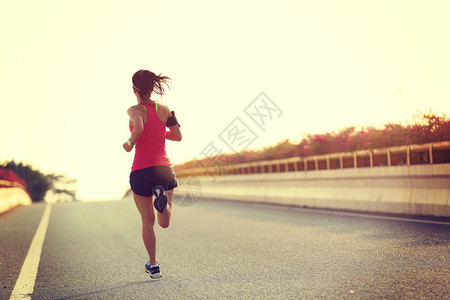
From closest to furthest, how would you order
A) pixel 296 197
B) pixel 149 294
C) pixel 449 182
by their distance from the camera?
pixel 149 294 → pixel 449 182 → pixel 296 197

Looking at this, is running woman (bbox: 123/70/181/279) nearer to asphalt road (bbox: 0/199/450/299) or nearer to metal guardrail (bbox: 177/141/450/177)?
asphalt road (bbox: 0/199/450/299)

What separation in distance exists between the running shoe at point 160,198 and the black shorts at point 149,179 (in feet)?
0.34

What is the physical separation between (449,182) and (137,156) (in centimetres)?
590

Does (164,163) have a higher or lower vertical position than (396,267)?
higher

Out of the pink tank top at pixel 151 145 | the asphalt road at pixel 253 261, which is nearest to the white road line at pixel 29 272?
the asphalt road at pixel 253 261

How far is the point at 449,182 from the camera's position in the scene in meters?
9.25

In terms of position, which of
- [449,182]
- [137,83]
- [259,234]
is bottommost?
[259,234]

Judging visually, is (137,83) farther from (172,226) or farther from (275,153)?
(275,153)

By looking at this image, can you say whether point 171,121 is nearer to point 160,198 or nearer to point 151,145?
point 151,145

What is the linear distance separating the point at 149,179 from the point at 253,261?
1.85 m

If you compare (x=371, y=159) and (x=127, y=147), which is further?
(x=371, y=159)

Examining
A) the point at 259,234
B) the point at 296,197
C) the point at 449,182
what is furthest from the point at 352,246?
the point at 296,197

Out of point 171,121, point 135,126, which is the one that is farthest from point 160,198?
point 171,121

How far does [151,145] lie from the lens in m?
5.62
